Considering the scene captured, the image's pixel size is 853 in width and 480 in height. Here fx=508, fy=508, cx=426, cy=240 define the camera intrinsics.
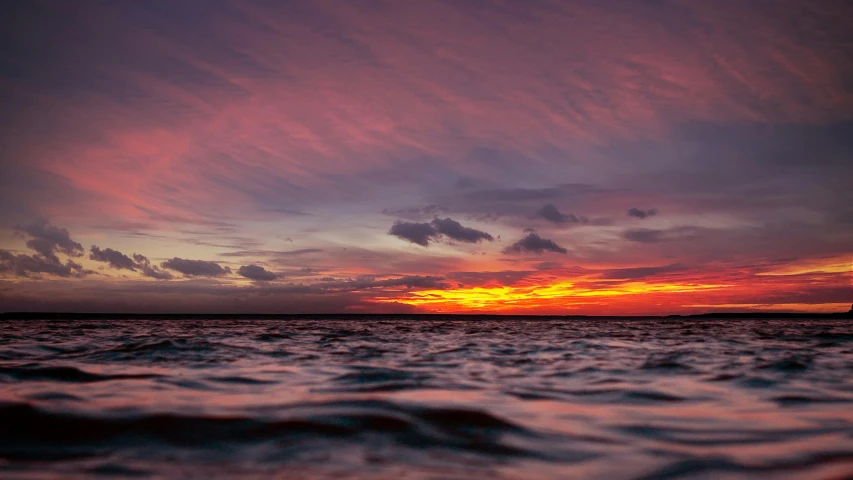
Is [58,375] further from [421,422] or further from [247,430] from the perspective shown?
[421,422]

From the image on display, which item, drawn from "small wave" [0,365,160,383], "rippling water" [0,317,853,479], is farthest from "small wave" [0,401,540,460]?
"small wave" [0,365,160,383]

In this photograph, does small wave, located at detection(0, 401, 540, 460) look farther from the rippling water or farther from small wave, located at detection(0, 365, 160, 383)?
small wave, located at detection(0, 365, 160, 383)

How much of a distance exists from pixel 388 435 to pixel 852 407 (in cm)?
465

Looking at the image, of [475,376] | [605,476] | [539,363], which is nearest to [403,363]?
[475,376]

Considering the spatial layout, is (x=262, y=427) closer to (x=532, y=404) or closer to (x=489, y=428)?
(x=489, y=428)

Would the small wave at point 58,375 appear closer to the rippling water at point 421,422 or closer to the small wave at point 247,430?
the rippling water at point 421,422

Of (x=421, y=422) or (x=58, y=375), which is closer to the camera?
(x=421, y=422)

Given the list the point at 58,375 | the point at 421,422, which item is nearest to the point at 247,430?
the point at 421,422

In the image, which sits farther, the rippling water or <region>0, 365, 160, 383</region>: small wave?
<region>0, 365, 160, 383</region>: small wave

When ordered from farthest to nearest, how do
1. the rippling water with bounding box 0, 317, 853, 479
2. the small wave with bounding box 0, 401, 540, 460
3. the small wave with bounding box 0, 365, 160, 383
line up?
1. the small wave with bounding box 0, 365, 160, 383
2. the small wave with bounding box 0, 401, 540, 460
3. the rippling water with bounding box 0, 317, 853, 479

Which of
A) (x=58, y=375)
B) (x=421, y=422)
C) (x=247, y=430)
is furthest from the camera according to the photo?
(x=58, y=375)

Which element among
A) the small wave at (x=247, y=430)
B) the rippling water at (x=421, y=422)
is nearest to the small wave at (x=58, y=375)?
the rippling water at (x=421, y=422)

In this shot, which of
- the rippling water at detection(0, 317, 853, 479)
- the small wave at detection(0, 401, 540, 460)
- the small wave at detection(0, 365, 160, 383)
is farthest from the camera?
the small wave at detection(0, 365, 160, 383)

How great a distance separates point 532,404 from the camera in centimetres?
503
